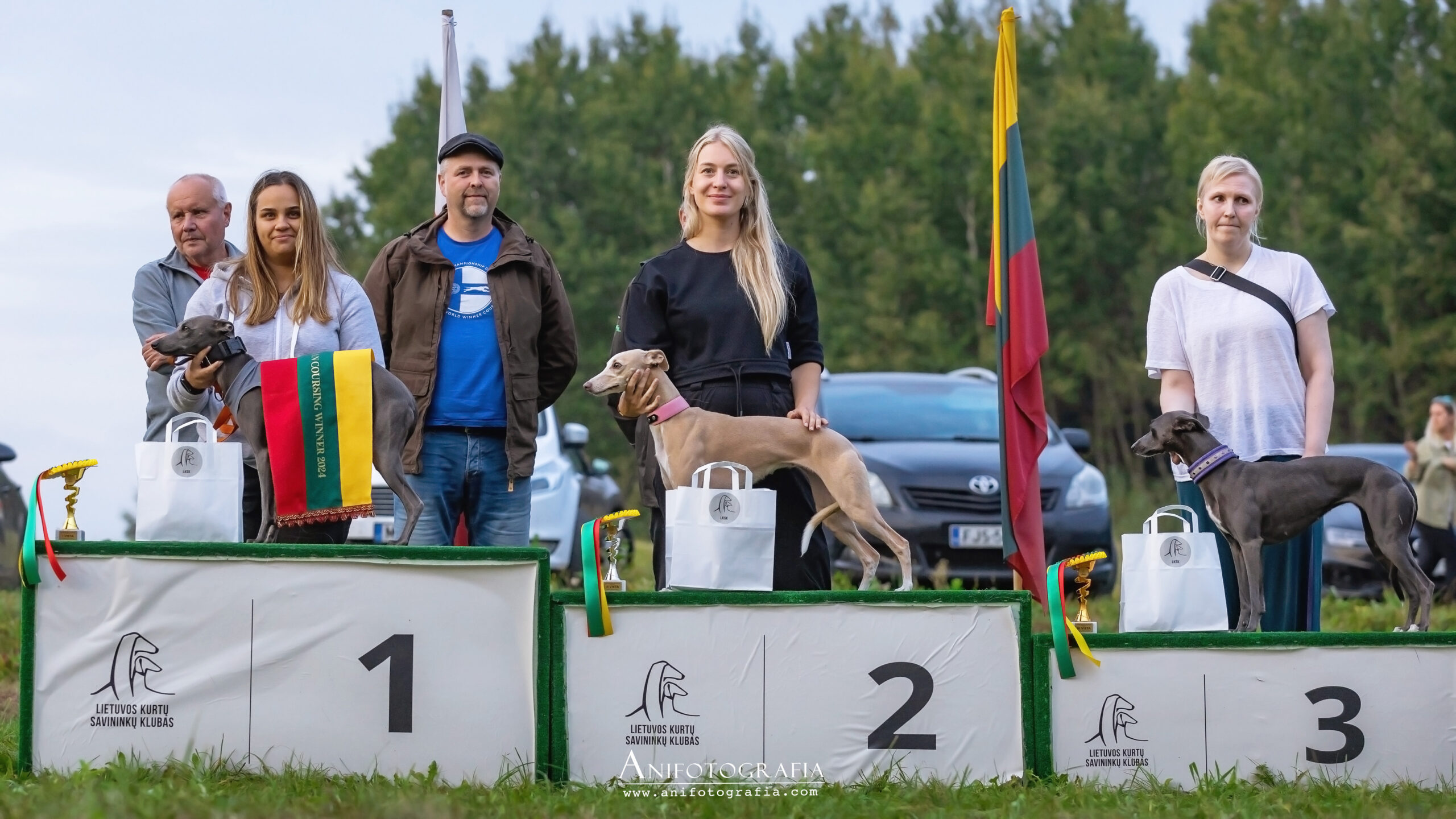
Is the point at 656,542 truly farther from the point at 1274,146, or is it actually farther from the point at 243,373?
the point at 1274,146

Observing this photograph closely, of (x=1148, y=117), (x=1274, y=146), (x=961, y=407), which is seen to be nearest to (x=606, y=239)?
(x=1148, y=117)

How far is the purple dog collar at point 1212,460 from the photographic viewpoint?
14.2ft

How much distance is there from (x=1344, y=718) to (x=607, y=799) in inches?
83.4

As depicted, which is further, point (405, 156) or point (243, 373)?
point (405, 156)

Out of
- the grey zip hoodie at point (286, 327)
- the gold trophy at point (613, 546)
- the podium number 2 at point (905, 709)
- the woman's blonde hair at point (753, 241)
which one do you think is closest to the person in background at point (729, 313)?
the woman's blonde hair at point (753, 241)

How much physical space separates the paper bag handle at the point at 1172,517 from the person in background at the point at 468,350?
196 centimetres

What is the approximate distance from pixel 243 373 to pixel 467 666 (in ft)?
3.54

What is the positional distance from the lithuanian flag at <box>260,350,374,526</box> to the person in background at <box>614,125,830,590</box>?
2.82ft

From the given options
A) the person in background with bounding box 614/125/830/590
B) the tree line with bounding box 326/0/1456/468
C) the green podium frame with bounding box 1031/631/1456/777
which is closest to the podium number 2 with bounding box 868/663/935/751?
the green podium frame with bounding box 1031/631/1456/777

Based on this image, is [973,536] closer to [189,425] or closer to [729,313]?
[729,313]

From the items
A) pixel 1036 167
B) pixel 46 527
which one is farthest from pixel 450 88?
pixel 1036 167

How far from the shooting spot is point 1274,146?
25203mm

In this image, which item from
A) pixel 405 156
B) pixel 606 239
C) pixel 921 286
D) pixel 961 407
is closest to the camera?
pixel 961 407

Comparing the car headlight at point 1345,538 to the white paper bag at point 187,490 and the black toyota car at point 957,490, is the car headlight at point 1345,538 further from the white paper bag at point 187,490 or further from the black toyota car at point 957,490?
the white paper bag at point 187,490
